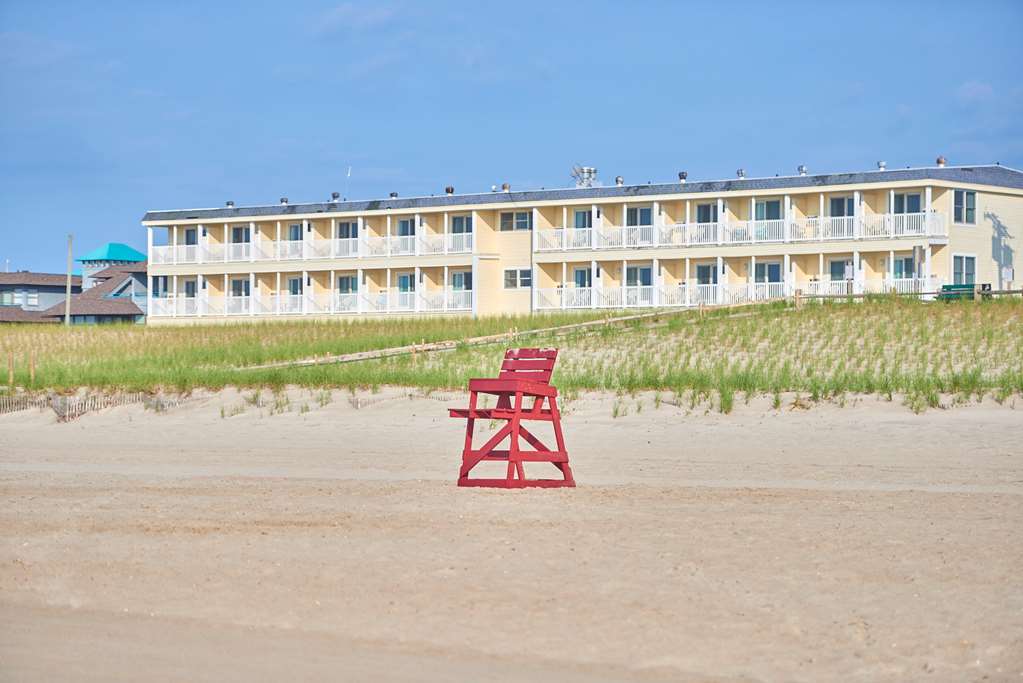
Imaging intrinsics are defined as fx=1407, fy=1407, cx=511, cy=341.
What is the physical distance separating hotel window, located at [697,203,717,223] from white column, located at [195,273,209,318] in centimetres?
2420

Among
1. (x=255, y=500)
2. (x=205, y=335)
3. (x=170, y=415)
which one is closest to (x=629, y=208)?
(x=205, y=335)

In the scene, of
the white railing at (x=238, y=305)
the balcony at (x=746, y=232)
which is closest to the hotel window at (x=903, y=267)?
the balcony at (x=746, y=232)

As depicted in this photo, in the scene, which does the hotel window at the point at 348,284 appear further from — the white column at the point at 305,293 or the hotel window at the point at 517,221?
the hotel window at the point at 517,221

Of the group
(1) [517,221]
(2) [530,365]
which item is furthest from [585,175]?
(2) [530,365]

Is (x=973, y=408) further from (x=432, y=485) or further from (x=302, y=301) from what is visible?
(x=302, y=301)

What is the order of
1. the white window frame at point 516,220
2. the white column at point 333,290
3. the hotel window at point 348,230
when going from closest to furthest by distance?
the white window frame at point 516,220 → the white column at point 333,290 → the hotel window at point 348,230

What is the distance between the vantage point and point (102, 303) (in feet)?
277

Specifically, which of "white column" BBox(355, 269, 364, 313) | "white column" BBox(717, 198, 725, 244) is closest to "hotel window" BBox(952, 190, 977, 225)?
"white column" BBox(717, 198, 725, 244)

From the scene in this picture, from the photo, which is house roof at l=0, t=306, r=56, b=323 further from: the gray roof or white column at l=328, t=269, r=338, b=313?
white column at l=328, t=269, r=338, b=313

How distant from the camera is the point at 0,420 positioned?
25078 mm

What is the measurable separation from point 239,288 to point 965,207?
33.8 m

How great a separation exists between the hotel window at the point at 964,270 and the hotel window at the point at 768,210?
22.5ft

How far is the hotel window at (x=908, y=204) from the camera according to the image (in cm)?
5253

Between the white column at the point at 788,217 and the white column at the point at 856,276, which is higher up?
the white column at the point at 788,217
